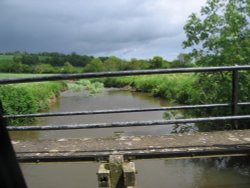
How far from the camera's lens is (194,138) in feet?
15.0

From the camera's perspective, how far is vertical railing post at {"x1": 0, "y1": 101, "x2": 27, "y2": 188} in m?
0.78

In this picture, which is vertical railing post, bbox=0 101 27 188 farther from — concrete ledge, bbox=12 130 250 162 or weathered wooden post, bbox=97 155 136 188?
concrete ledge, bbox=12 130 250 162

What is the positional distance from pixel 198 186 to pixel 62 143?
2495 mm

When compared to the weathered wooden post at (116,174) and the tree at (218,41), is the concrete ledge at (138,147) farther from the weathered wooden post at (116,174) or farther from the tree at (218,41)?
the tree at (218,41)

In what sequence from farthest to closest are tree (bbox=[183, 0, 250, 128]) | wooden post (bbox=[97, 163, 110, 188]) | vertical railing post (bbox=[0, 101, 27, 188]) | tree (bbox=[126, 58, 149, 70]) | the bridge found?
tree (bbox=[126, 58, 149, 70]) < tree (bbox=[183, 0, 250, 128]) < the bridge < wooden post (bbox=[97, 163, 110, 188]) < vertical railing post (bbox=[0, 101, 27, 188])

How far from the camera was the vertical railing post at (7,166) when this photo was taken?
2.55 ft

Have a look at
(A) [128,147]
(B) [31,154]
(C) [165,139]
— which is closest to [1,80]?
(B) [31,154]

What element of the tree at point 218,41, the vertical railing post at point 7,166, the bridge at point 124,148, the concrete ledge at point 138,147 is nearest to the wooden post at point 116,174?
the bridge at point 124,148

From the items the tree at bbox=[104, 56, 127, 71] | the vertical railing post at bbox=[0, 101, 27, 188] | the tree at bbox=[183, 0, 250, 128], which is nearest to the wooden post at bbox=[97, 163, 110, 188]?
the vertical railing post at bbox=[0, 101, 27, 188]

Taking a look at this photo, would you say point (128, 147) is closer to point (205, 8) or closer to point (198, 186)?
point (198, 186)

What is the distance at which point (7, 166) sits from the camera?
78 cm

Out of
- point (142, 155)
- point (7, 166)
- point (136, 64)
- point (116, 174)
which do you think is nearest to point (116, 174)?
point (116, 174)

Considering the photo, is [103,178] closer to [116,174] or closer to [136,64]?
[116,174]

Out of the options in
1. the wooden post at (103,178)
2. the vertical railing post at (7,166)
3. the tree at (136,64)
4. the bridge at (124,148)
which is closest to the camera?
the vertical railing post at (7,166)
